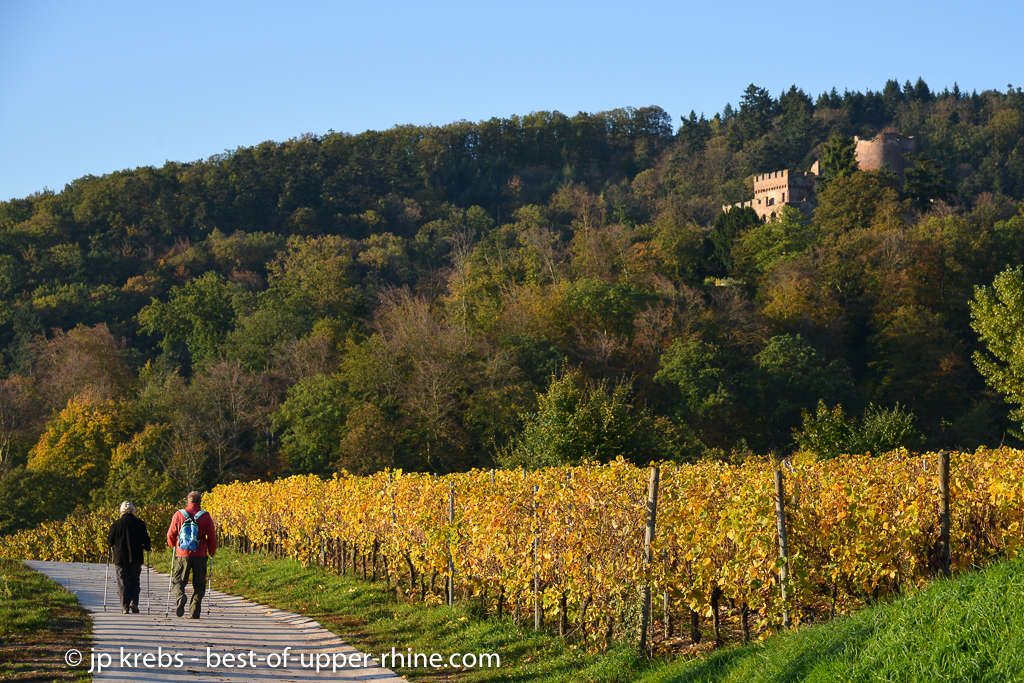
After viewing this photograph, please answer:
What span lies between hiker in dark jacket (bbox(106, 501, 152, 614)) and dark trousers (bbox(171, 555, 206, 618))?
0.48 metres

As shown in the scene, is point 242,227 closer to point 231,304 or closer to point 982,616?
point 231,304

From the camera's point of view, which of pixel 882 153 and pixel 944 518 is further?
pixel 882 153

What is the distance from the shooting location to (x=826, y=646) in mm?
5625

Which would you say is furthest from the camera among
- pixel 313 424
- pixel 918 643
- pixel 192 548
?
pixel 313 424

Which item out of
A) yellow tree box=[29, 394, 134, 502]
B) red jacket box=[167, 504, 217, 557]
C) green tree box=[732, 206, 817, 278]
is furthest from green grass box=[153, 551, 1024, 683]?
green tree box=[732, 206, 817, 278]

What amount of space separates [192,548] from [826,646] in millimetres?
6900

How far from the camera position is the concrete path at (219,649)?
727cm

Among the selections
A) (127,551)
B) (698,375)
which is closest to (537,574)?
(127,551)

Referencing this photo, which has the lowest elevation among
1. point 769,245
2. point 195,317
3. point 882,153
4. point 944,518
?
point 944,518

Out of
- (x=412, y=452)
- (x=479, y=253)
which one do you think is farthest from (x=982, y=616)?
(x=479, y=253)

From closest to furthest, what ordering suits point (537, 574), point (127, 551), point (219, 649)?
point (219, 649) < point (537, 574) < point (127, 551)

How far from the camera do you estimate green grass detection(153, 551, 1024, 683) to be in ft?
15.7

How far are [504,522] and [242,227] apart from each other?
85878 mm

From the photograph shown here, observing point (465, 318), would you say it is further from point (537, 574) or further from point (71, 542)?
point (537, 574)
